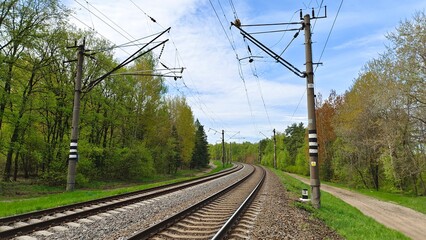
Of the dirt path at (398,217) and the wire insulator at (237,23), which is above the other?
the wire insulator at (237,23)

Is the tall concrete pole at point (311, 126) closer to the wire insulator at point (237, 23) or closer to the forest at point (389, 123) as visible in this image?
the wire insulator at point (237, 23)

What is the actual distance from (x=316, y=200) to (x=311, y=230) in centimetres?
497

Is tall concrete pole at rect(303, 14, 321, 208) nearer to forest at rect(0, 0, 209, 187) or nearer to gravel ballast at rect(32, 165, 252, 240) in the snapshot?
gravel ballast at rect(32, 165, 252, 240)

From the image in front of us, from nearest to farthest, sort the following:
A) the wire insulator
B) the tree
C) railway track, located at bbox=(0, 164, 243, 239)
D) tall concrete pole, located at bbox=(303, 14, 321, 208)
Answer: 1. railway track, located at bbox=(0, 164, 243, 239)
2. the wire insulator
3. tall concrete pole, located at bbox=(303, 14, 321, 208)
4. the tree

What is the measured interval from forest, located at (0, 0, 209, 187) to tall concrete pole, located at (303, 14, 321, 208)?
9.54 meters

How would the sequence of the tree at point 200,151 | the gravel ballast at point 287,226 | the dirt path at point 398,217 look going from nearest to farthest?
the gravel ballast at point 287,226
the dirt path at point 398,217
the tree at point 200,151

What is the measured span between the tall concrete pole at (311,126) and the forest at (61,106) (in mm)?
9541

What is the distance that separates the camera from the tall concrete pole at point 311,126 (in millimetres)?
13336

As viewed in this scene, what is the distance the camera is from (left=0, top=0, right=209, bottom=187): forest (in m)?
21.0

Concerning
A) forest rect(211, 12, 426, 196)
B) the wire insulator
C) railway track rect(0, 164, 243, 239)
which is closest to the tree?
forest rect(211, 12, 426, 196)

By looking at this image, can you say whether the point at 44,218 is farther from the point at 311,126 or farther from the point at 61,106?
Result: the point at 61,106

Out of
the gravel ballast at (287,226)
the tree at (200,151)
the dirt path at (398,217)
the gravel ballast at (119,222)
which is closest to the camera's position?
the gravel ballast at (119,222)

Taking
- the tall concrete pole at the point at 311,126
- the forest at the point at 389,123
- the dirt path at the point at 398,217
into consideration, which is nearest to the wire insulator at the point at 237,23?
the tall concrete pole at the point at 311,126

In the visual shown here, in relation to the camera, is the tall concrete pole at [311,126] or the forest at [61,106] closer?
the tall concrete pole at [311,126]
